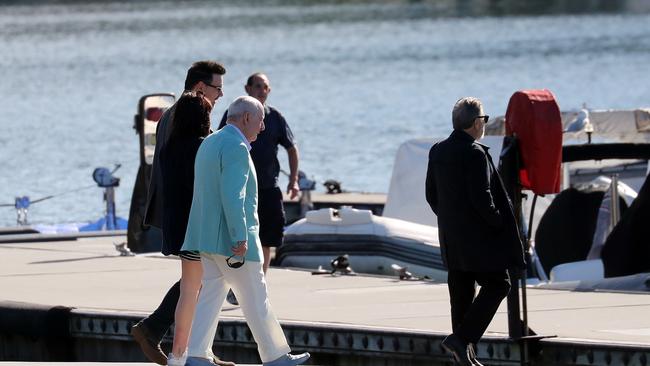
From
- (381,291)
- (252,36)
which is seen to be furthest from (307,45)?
(381,291)

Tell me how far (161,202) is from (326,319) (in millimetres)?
1721

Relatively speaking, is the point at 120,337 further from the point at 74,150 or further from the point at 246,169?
the point at 74,150

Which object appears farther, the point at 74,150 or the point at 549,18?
the point at 549,18

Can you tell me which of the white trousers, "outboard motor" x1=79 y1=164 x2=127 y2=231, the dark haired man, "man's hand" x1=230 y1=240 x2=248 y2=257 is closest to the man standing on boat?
the dark haired man

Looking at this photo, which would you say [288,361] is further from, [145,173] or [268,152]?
[145,173]

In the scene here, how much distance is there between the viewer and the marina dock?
9.84 m

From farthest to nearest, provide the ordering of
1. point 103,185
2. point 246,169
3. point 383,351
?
1. point 103,185
2. point 383,351
3. point 246,169

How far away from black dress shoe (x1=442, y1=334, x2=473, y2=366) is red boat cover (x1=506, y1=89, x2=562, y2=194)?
1.00 m

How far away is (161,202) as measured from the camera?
950cm

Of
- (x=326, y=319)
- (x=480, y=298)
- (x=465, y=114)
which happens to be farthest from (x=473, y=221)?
(x=326, y=319)

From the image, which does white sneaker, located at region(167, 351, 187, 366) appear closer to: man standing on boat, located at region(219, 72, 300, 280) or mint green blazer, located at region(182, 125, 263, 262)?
mint green blazer, located at region(182, 125, 263, 262)

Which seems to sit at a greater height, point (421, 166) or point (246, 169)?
point (246, 169)

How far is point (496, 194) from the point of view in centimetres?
910

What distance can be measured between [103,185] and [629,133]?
5.42 m
